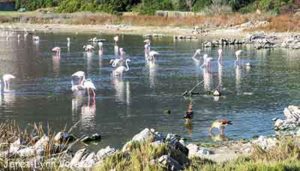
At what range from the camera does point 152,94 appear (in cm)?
2933

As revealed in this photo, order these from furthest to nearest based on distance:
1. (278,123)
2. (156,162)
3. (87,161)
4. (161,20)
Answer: (161,20), (278,123), (87,161), (156,162)

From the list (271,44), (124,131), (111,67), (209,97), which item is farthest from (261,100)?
(271,44)

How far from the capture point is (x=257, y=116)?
23953mm

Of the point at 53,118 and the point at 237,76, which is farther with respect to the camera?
the point at 237,76

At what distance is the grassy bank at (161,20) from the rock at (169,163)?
5502 cm

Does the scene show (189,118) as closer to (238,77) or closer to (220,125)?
(220,125)

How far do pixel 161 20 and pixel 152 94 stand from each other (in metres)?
52.1

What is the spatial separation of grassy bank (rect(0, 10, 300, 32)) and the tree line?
235 centimetres

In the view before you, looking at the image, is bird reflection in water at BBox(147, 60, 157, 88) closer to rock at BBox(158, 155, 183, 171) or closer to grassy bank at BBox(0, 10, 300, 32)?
rock at BBox(158, 155, 183, 171)

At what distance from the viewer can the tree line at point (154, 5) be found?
76137 millimetres

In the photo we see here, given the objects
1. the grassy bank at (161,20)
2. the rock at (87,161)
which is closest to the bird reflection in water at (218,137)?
the rock at (87,161)

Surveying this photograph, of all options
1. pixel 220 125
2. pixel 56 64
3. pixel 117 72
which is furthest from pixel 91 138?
pixel 56 64

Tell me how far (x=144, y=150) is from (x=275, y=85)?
2229 centimetres

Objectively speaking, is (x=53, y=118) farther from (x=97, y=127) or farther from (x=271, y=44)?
(x=271, y=44)
